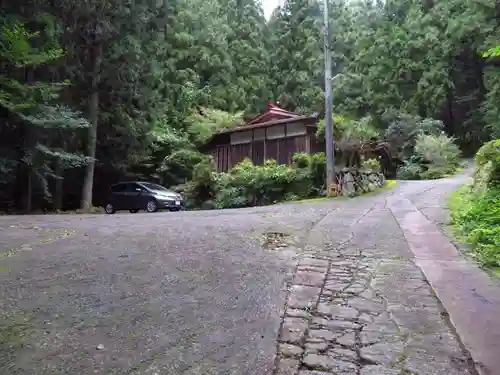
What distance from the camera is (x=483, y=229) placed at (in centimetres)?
630

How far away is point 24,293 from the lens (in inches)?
161

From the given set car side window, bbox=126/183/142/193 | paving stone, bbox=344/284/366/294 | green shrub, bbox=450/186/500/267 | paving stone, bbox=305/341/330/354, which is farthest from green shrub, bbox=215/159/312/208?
paving stone, bbox=305/341/330/354

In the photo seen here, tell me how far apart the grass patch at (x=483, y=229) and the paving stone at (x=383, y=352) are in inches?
104

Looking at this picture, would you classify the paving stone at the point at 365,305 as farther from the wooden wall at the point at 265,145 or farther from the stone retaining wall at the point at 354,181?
the wooden wall at the point at 265,145

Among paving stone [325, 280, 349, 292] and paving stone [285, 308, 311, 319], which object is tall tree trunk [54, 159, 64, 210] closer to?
paving stone [325, 280, 349, 292]

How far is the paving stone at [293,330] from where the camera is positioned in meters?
3.28

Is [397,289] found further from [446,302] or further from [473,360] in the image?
[473,360]

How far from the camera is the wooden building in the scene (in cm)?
2144

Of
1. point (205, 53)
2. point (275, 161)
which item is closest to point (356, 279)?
point (275, 161)

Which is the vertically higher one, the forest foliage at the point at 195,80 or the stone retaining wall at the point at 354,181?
the forest foliage at the point at 195,80

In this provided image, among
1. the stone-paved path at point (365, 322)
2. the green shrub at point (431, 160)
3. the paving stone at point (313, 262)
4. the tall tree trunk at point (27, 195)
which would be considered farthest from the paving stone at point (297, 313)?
the green shrub at point (431, 160)

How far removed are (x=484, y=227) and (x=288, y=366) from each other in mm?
5135

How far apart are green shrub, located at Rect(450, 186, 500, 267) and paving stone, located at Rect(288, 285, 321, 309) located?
92.6 inches

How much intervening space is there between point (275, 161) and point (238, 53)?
16.5m
